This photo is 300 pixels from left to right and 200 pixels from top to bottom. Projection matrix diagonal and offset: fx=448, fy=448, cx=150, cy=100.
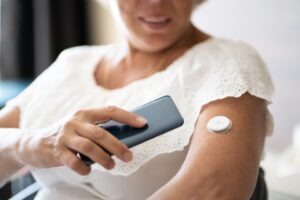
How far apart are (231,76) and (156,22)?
25 centimetres

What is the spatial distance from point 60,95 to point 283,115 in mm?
1029

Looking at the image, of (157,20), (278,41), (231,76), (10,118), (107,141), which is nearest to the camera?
(107,141)

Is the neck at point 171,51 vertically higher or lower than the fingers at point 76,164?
higher

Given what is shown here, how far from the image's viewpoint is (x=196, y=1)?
1054 mm

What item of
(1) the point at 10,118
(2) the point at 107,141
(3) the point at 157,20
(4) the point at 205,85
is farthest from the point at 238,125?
(1) the point at 10,118

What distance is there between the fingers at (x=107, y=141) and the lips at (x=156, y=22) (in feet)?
1.26

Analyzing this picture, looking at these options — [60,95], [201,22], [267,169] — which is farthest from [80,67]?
[201,22]

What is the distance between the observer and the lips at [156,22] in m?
1.02

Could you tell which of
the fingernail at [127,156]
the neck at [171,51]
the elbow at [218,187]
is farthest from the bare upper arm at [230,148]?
the neck at [171,51]

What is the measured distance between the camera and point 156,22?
3.36 ft

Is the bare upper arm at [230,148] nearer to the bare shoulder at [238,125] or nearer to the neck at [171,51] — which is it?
the bare shoulder at [238,125]

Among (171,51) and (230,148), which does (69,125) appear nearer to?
(230,148)

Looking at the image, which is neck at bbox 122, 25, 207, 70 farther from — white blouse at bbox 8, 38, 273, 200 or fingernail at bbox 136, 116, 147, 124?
→ fingernail at bbox 136, 116, 147, 124

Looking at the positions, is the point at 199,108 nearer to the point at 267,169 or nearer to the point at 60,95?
the point at 60,95
